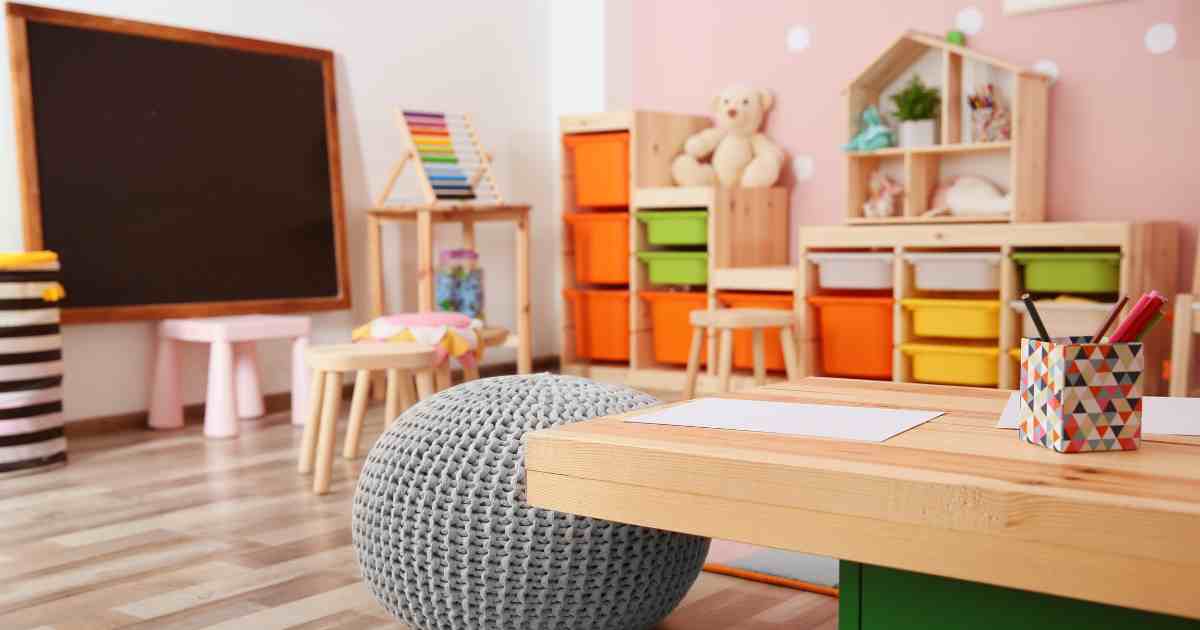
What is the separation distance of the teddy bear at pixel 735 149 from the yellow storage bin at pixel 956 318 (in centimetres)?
92

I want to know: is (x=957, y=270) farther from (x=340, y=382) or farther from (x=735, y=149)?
(x=340, y=382)

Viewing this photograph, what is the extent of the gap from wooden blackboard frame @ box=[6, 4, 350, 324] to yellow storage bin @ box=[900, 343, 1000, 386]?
2052mm

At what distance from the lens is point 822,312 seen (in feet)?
14.0

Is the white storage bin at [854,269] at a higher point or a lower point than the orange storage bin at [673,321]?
higher

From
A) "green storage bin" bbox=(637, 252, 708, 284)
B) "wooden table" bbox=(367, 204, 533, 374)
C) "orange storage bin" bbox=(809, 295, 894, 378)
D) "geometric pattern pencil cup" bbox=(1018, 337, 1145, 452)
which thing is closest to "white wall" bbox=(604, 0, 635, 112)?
"green storage bin" bbox=(637, 252, 708, 284)

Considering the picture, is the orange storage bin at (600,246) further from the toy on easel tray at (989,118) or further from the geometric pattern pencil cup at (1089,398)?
the geometric pattern pencil cup at (1089,398)

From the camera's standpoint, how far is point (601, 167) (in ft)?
15.8

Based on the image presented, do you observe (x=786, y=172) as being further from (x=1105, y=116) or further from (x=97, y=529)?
(x=97, y=529)

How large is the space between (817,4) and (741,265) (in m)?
1.06

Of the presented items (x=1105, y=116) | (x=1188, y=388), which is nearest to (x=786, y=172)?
(x=1105, y=116)

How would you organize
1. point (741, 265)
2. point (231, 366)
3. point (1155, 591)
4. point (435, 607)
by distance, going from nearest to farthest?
point (1155, 591) → point (435, 607) → point (231, 366) → point (741, 265)

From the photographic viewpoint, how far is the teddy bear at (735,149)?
15.4 feet

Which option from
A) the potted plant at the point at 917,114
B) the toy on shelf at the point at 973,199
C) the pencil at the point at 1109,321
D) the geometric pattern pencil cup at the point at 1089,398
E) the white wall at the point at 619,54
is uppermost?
the white wall at the point at 619,54

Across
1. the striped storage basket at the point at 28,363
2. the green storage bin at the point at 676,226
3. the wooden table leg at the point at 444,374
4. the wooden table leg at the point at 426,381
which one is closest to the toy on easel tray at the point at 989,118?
the green storage bin at the point at 676,226
